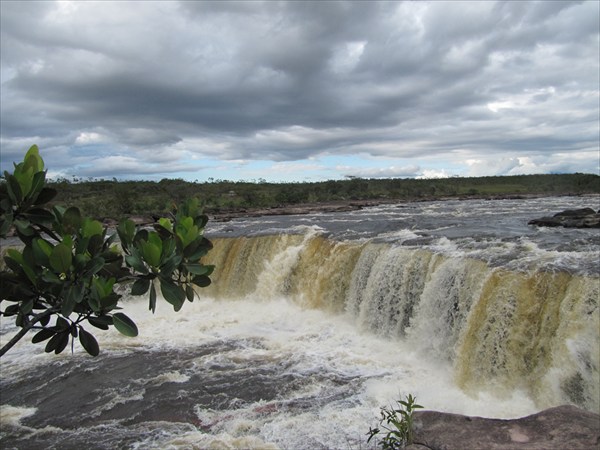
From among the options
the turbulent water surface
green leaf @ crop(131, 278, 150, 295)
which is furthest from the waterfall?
green leaf @ crop(131, 278, 150, 295)

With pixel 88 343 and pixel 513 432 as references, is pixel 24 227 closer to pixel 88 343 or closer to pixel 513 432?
pixel 88 343

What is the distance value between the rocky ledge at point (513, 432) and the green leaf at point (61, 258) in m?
3.14

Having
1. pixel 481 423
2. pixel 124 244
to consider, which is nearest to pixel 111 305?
pixel 124 244

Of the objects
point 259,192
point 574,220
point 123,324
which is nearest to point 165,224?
point 123,324

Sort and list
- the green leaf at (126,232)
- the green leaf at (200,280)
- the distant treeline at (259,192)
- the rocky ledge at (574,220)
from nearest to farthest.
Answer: the green leaf at (126,232) < the green leaf at (200,280) < the rocky ledge at (574,220) < the distant treeline at (259,192)

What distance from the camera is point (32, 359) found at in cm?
935

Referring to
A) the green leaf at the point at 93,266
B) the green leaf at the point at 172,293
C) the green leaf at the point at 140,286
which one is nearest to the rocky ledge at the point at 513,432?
the green leaf at the point at 172,293

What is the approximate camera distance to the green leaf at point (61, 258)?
2033 mm

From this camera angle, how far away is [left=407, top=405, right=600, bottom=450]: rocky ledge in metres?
3.71

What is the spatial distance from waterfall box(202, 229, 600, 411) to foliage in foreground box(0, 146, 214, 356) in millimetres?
6302

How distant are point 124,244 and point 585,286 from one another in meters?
7.19

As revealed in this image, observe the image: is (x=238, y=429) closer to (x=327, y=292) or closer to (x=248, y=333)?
(x=248, y=333)

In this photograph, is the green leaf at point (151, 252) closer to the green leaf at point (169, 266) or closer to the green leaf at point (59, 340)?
the green leaf at point (169, 266)

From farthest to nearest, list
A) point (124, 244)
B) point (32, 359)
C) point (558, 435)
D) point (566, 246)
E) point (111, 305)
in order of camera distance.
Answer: point (566, 246), point (32, 359), point (558, 435), point (124, 244), point (111, 305)
